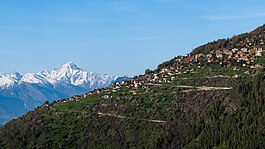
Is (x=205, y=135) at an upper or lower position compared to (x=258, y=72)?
lower

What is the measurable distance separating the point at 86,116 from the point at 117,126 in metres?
20.9

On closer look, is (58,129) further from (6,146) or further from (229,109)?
(229,109)

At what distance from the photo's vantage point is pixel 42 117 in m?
197

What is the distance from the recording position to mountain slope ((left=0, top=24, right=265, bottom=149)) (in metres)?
140

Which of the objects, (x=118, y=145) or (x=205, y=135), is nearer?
(x=205, y=135)

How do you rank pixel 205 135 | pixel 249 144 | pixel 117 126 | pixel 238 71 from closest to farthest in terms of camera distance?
pixel 249 144, pixel 205 135, pixel 117 126, pixel 238 71

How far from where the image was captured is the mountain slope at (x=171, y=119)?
140m

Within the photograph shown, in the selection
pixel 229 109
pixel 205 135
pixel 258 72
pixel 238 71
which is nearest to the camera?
pixel 205 135

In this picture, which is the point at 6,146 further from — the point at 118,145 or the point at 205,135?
the point at 205,135

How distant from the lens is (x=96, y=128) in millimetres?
→ 170625

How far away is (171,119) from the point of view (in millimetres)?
160625

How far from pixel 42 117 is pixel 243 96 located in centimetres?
9049

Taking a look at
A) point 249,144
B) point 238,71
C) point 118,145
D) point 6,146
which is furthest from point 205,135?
point 6,146

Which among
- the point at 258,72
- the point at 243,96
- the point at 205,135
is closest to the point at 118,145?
the point at 205,135
